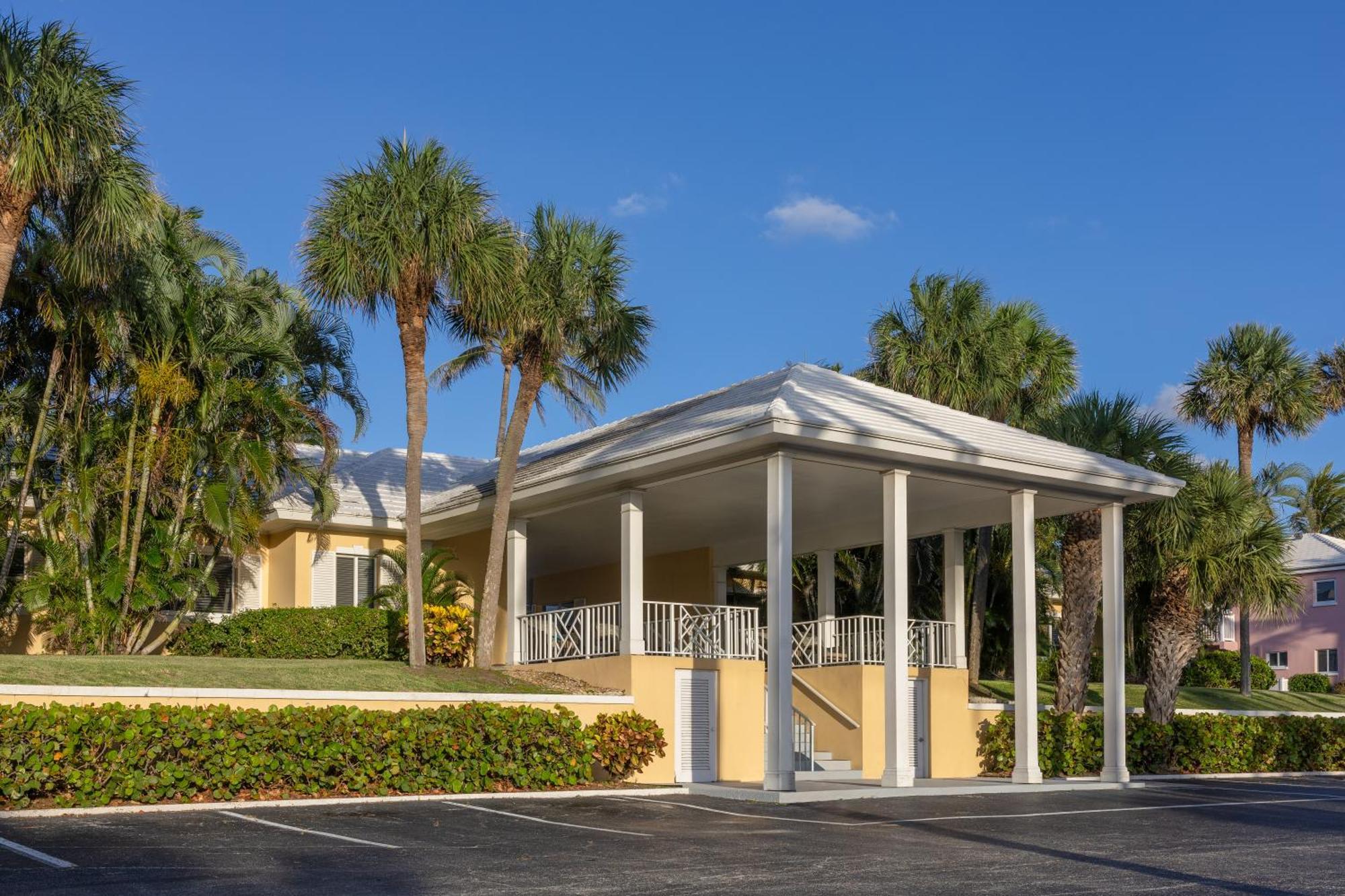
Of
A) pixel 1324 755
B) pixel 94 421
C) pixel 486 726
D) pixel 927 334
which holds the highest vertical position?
pixel 927 334

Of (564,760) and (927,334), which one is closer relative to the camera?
(564,760)

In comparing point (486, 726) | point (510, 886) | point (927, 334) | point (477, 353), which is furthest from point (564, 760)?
point (927, 334)

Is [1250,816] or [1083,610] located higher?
[1083,610]

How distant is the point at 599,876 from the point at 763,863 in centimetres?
165

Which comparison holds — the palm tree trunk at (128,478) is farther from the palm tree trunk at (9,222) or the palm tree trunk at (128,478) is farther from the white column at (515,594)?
the white column at (515,594)

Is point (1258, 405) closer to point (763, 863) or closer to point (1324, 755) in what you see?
point (1324, 755)

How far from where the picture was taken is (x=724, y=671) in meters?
20.9

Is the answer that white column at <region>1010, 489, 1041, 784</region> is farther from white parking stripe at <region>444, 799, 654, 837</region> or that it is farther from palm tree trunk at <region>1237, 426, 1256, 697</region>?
palm tree trunk at <region>1237, 426, 1256, 697</region>

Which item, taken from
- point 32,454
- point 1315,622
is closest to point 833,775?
point 32,454

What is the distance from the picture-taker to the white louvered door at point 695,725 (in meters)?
20.4

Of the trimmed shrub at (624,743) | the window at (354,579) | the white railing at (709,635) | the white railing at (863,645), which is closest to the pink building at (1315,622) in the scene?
the white railing at (863,645)

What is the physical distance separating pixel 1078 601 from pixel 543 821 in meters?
13.0

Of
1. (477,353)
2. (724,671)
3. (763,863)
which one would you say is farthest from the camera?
(477,353)

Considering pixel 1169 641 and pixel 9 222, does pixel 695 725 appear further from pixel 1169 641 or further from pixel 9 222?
pixel 9 222
